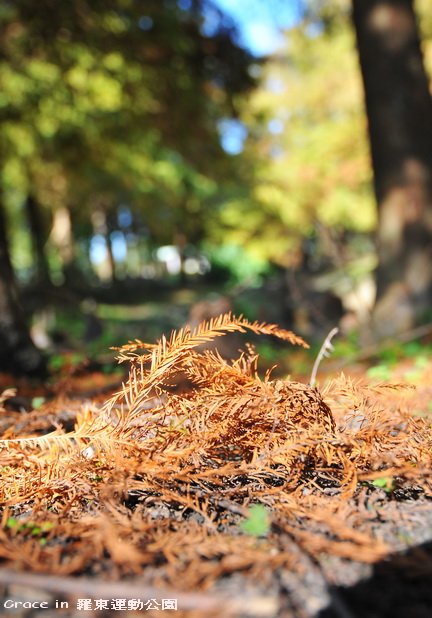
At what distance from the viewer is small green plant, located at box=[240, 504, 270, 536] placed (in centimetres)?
118

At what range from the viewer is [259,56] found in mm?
8086

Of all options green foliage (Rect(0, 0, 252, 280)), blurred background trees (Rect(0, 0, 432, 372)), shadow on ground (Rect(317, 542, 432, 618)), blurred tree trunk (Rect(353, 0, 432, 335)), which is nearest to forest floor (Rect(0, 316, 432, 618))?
shadow on ground (Rect(317, 542, 432, 618))

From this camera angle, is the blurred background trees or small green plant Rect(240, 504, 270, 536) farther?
the blurred background trees

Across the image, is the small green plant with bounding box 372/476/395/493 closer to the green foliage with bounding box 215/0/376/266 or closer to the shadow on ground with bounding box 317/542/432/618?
the shadow on ground with bounding box 317/542/432/618

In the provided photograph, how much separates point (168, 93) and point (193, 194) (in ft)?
49.7

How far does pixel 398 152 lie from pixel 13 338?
184 inches

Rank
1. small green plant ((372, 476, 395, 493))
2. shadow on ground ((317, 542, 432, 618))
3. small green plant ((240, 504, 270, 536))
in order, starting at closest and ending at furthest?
shadow on ground ((317, 542, 432, 618)), small green plant ((240, 504, 270, 536)), small green plant ((372, 476, 395, 493))

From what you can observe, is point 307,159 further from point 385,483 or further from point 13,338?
point 385,483

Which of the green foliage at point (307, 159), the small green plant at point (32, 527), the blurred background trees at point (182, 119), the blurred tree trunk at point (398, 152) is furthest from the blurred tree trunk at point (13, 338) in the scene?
the green foliage at point (307, 159)

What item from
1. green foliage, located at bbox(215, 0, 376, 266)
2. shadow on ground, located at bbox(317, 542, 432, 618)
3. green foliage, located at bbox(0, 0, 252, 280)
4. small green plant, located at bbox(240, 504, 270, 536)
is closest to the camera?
shadow on ground, located at bbox(317, 542, 432, 618)

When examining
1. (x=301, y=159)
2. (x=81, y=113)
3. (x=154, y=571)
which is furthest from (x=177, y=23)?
(x=301, y=159)

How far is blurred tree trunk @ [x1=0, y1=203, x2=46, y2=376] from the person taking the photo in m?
4.23

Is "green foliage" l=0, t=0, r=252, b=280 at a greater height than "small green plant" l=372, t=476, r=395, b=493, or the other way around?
"green foliage" l=0, t=0, r=252, b=280

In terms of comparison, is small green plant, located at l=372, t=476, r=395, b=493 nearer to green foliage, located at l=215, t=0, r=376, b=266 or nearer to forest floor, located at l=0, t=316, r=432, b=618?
forest floor, located at l=0, t=316, r=432, b=618
